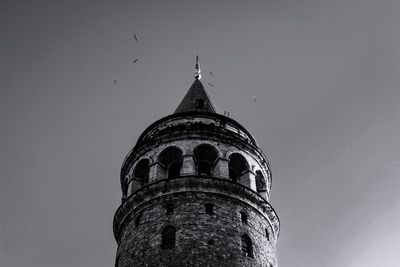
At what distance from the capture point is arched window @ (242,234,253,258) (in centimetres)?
1842

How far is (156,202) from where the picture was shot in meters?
19.8

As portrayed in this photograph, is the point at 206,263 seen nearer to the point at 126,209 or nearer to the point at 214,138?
the point at 126,209

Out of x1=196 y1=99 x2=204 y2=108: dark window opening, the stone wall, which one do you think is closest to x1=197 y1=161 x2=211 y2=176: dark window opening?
the stone wall

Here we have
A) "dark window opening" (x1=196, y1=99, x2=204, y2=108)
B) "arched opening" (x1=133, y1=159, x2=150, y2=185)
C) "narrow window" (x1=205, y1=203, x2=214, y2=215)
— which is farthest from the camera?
"dark window opening" (x1=196, y1=99, x2=204, y2=108)

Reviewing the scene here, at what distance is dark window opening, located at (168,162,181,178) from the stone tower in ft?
0.14

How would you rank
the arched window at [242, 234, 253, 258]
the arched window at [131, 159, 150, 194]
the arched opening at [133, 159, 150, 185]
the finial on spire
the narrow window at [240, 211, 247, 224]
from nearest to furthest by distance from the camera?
the arched window at [242, 234, 253, 258], the narrow window at [240, 211, 247, 224], the arched window at [131, 159, 150, 194], the arched opening at [133, 159, 150, 185], the finial on spire

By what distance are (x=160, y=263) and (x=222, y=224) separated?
8.80 ft

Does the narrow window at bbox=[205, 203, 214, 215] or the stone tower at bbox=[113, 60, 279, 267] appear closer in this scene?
the stone tower at bbox=[113, 60, 279, 267]

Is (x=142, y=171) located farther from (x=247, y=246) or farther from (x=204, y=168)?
(x=247, y=246)

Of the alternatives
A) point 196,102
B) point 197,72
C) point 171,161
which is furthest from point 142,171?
point 197,72

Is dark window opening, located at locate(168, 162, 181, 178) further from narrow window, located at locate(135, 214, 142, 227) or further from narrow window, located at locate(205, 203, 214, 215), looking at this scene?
narrow window, located at locate(205, 203, 214, 215)

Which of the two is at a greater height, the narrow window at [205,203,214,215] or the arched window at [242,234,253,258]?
the narrow window at [205,203,214,215]

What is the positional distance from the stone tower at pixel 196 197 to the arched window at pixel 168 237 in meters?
0.03

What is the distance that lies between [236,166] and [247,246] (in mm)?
4251
